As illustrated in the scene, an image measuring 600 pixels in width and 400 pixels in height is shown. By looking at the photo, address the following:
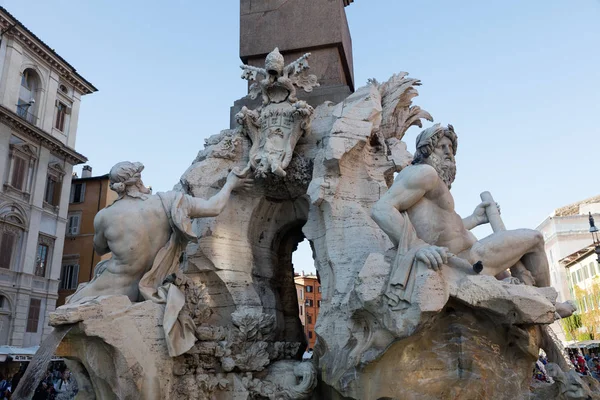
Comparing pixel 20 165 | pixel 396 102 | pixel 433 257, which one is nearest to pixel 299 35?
pixel 396 102

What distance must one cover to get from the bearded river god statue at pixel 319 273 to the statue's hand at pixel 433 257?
11 mm

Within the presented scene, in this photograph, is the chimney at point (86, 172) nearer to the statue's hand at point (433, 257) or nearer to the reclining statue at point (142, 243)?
the reclining statue at point (142, 243)

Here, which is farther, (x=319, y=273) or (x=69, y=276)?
(x=69, y=276)

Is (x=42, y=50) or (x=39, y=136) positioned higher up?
(x=42, y=50)

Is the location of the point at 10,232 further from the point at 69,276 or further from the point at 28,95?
the point at 28,95

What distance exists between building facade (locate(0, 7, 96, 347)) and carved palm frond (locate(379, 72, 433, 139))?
16.4m

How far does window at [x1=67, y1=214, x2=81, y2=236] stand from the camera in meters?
25.5

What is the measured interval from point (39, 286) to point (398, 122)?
1860 centimetres

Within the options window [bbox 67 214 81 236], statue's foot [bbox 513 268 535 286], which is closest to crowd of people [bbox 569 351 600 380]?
statue's foot [bbox 513 268 535 286]

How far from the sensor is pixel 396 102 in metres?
6.12

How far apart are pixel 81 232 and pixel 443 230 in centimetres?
2418

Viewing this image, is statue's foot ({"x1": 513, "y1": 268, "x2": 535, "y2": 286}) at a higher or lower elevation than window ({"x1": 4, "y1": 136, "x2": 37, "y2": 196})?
lower

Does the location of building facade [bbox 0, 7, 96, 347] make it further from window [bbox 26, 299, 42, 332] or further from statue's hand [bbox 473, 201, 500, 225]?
statue's hand [bbox 473, 201, 500, 225]

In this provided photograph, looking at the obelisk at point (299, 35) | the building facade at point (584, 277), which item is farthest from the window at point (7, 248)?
the building facade at point (584, 277)
